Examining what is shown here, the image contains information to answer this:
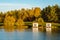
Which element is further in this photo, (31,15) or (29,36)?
(31,15)

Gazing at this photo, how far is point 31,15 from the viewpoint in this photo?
4084 centimetres

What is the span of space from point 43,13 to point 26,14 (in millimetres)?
2713

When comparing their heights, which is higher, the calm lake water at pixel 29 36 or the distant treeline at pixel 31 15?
the distant treeline at pixel 31 15

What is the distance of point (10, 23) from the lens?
3906 centimetres

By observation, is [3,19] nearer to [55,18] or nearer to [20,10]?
[20,10]

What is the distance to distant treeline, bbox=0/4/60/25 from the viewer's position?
4006cm

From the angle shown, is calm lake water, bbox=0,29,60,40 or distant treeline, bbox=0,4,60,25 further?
distant treeline, bbox=0,4,60,25

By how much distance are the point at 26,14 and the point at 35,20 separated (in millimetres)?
1675

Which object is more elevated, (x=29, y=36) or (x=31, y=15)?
(x=31, y=15)

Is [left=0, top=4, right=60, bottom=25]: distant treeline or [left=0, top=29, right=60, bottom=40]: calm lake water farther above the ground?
[left=0, top=4, right=60, bottom=25]: distant treeline

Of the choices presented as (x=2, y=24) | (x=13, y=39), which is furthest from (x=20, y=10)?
(x=13, y=39)

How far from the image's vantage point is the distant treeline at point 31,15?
1577 inches

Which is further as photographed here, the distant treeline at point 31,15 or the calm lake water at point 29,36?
the distant treeline at point 31,15

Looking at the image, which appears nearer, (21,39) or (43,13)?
(21,39)
